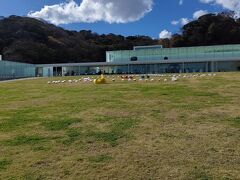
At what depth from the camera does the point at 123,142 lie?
6.98m

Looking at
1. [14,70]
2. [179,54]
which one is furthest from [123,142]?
[179,54]

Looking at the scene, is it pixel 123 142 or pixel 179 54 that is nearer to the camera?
pixel 123 142

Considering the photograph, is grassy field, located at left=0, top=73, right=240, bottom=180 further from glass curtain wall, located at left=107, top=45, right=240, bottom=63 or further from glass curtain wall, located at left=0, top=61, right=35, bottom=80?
glass curtain wall, located at left=107, top=45, right=240, bottom=63

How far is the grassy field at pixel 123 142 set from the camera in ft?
18.5

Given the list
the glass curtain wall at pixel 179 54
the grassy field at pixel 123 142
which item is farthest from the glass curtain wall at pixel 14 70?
the grassy field at pixel 123 142

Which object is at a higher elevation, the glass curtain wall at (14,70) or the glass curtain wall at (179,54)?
the glass curtain wall at (179,54)

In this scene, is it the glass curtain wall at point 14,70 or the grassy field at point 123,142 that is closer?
the grassy field at point 123,142

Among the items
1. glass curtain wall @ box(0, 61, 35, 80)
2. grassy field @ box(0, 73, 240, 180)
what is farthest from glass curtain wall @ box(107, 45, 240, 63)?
grassy field @ box(0, 73, 240, 180)

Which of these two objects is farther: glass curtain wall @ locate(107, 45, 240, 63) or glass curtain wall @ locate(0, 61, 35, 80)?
glass curtain wall @ locate(107, 45, 240, 63)

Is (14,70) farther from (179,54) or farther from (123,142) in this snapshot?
(123,142)

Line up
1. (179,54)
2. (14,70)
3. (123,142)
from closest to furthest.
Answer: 1. (123,142)
2. (14,70)
3. (179,54)

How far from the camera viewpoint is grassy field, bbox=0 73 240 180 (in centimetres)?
563

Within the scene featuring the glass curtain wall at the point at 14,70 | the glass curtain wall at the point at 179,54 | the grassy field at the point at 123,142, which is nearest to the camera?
the grassy field at the point at 123,142

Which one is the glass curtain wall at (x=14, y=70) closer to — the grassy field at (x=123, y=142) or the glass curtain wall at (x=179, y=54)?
the glass curtain wall at (x=179, y=54)
